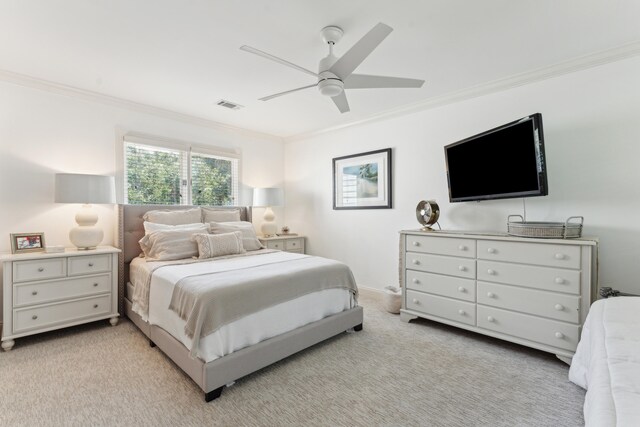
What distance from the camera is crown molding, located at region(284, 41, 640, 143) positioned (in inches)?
97.1

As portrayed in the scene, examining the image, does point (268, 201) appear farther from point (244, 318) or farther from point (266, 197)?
point (244, 318)

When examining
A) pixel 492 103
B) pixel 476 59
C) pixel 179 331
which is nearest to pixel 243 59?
pixel 476 59

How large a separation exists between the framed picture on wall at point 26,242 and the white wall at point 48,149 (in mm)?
267

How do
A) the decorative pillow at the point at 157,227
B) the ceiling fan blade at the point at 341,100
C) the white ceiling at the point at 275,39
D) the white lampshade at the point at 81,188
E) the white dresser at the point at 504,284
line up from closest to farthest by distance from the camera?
the white ceiling at the point at 275,39 < the white dresser at the point at 504,284 < the ceiling fan blade at the point at 341,100 < the white lampshade at the point at 81,188 < the decorative pillow at the point at 157,227

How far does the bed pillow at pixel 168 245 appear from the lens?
3084 mm

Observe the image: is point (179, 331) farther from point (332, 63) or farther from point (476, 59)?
point (476, 59)

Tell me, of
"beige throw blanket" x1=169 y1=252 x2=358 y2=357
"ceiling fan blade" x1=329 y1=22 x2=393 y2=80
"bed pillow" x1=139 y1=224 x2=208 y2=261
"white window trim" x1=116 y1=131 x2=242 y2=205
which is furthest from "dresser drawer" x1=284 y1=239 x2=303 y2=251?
"ceiling fan blade" x1=329 y1=22 x2=393 y2=80

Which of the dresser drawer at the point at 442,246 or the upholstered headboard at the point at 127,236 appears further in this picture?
the upholstered headboard at the point at 127,236

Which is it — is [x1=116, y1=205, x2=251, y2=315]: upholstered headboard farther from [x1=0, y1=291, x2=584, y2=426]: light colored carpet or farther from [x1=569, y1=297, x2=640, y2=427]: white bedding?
[x1=569, y1=297, x2=640, y2=427]: white bedding

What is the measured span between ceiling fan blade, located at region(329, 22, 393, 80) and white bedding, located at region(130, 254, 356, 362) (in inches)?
70.9

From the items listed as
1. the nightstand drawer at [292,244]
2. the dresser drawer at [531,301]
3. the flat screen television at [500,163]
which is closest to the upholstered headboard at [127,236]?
the nightstand drawer at [292,244]

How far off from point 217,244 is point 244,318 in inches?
53.0

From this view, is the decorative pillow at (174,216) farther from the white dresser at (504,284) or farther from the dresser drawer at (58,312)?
the white dresser at (504,284)

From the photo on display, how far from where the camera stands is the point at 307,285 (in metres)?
2.59
